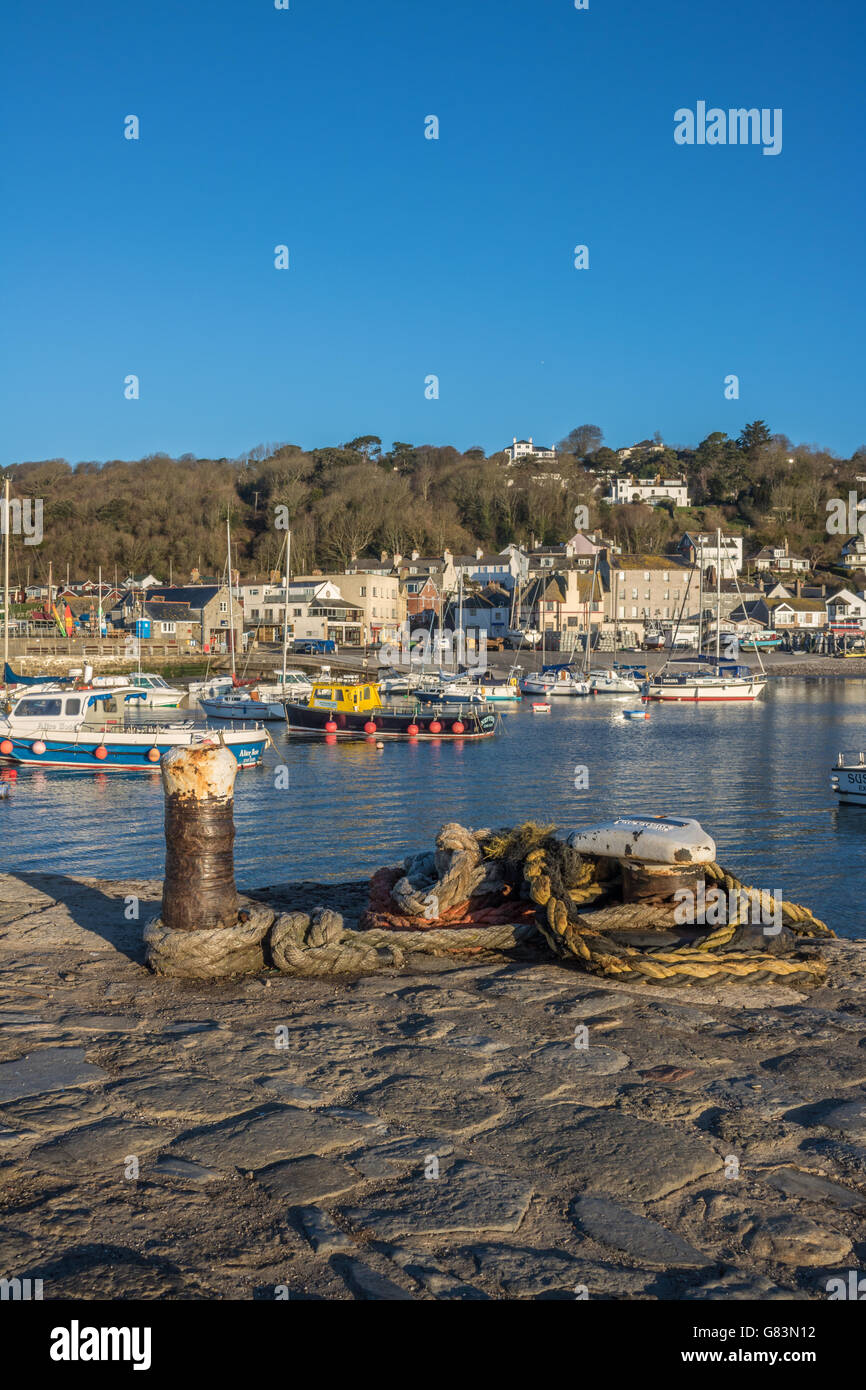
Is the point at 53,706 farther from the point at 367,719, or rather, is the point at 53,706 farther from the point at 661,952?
the point at 661,952

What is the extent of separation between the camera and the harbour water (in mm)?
23078

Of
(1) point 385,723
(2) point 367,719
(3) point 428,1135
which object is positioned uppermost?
(3) point 428,1135

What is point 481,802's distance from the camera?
106ft

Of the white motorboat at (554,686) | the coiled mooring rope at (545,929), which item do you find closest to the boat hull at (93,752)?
the coiled mooring rope at (545,929)

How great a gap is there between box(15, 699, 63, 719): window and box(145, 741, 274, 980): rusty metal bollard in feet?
114

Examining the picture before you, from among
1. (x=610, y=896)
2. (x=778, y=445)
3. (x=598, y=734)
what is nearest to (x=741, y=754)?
(x=598, y=734)

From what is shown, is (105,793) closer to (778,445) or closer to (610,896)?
(610,896)

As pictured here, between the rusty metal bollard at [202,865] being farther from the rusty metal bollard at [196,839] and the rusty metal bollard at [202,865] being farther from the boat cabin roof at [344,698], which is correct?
the boat cabin roof at [344,698]

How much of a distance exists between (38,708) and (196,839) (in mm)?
35442

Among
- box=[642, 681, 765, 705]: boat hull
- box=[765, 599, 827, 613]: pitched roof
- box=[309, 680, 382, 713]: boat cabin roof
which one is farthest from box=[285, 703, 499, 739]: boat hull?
box=[765, 599, 827, 613]: pitched roof

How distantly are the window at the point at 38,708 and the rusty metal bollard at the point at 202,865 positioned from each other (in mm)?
34683

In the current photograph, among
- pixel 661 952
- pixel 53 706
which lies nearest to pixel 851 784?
pixel 661 952

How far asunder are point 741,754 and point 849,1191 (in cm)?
4271
